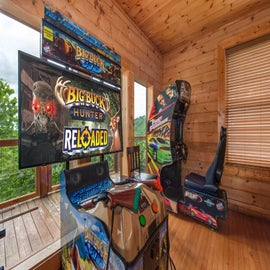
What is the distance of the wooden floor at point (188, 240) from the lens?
1313 millimetres

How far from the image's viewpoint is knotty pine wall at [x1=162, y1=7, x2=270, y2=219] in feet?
6.90

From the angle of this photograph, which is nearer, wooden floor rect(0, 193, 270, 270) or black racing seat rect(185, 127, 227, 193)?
wooden floor rect(0, 193, 270, 270)

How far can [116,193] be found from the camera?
0.77 meters

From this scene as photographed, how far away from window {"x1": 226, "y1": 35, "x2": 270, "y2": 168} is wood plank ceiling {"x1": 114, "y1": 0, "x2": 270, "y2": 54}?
488mm

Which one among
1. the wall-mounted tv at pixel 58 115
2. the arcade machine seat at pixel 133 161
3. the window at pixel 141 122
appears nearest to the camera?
the wall-mounted tv at pixel 58 115

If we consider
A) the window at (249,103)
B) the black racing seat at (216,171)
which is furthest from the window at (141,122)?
the window at (249,103)

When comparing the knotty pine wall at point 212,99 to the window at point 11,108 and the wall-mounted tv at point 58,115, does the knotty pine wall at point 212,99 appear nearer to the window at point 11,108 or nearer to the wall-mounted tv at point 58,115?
the wall-mounted tv at point 58,115

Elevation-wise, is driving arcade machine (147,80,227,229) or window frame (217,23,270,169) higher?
window frame (217,23,270,169)

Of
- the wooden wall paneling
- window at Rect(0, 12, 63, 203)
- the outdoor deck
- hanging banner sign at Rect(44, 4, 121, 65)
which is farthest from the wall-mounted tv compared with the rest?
the outdoor deck

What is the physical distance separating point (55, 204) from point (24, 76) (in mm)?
1951

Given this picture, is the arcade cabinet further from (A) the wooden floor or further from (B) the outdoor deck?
(A) the wooden floor

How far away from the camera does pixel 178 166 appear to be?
265 cm

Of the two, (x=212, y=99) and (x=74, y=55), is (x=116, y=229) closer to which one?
(x=74, y=55)

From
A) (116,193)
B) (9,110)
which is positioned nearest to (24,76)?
(116,193)
